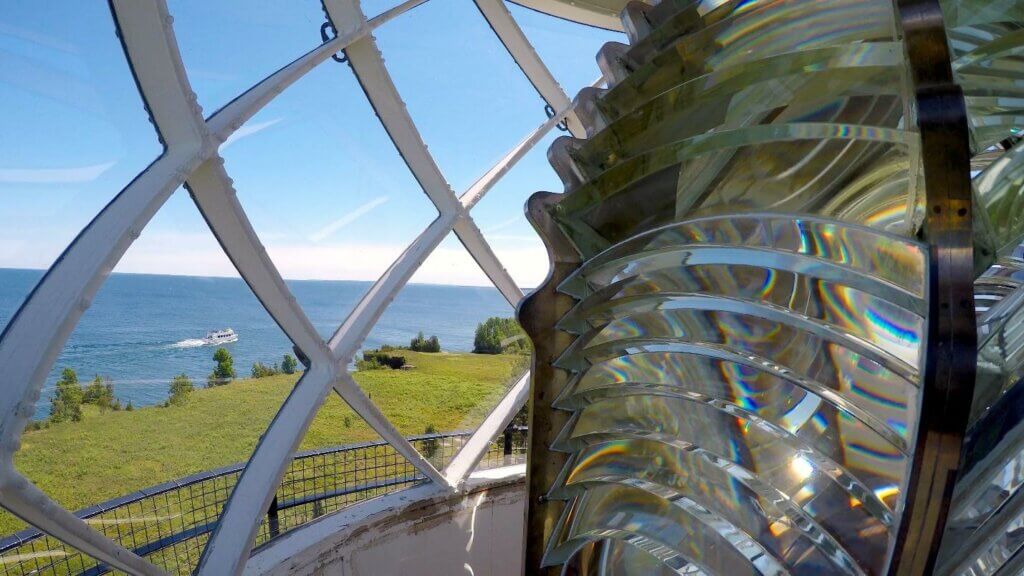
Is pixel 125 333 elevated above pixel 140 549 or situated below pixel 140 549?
above

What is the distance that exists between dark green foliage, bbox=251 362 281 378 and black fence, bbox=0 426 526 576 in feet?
2.18

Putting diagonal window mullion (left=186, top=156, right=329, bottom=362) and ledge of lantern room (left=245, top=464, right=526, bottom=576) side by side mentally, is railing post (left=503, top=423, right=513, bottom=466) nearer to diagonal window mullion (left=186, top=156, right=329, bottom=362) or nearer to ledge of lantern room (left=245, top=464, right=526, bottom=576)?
ledge of lantern room (left=245, top=464, right=526, bottom=576)

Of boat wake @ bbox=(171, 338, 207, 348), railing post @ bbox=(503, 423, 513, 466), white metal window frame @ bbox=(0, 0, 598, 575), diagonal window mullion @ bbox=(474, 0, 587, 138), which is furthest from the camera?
railing post @ bbox=(503, 423, 513, 466)

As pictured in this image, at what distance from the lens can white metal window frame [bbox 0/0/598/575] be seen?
256 centimetres

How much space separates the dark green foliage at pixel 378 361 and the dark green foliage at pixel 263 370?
0.65 metres

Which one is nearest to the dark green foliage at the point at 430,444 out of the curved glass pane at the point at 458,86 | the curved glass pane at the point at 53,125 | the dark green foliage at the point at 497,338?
the dark green foliage at the point at 497,338

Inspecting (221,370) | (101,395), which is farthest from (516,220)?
(101,395)

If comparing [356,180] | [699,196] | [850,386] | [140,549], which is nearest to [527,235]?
[356,180]

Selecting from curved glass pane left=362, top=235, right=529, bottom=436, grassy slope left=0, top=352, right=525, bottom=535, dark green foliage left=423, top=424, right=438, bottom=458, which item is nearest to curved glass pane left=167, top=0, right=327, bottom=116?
grassy slope left=0, top=352, right=525, bottom=535

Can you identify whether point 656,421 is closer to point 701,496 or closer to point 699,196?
point 701,496

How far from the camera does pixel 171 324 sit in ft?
11.7

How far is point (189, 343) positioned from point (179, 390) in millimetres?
278

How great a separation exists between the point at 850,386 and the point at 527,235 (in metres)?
4.57

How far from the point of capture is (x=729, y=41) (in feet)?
4.98
